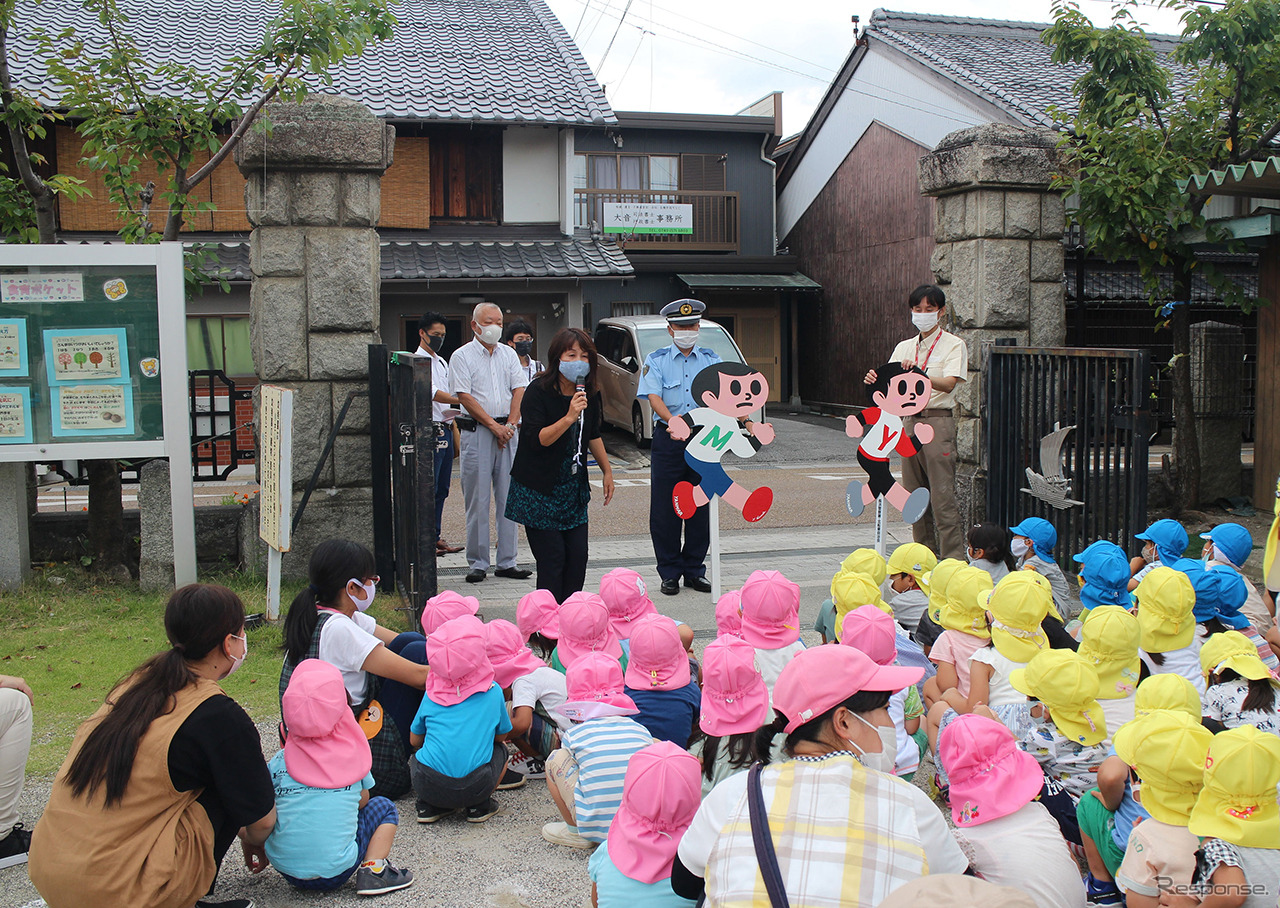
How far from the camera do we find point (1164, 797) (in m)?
2.56

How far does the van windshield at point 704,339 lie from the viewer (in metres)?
14.1

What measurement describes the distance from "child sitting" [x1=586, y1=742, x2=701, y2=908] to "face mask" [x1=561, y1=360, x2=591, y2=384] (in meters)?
3.51

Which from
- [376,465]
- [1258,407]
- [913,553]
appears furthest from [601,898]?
[1258,407]

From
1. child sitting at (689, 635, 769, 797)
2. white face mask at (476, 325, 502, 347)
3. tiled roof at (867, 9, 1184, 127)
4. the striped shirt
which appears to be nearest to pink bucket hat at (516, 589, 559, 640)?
the striped shirt

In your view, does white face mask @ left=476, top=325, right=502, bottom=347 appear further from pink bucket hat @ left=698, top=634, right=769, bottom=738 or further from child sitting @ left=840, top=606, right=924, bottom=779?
pink bucket hat @ left=698, top=634, right=769, bottom=738

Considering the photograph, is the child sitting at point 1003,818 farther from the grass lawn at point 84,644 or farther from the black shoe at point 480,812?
the grass lawn at point 84,644

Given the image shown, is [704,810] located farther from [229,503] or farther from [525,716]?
[229,503]

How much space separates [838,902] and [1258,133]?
27.5ft

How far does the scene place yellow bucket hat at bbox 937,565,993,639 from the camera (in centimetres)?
392

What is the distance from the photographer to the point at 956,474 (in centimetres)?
742

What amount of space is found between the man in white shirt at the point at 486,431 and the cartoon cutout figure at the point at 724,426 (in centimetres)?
154

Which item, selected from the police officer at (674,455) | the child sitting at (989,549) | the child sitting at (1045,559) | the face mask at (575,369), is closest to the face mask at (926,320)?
the police officer at (674,455)

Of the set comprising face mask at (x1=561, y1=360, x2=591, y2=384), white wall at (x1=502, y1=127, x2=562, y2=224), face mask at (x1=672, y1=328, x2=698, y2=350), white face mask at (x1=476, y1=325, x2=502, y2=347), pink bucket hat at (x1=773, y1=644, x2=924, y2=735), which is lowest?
pink bucket hat at (x1=773, y1=644, x2=924, y2=735)

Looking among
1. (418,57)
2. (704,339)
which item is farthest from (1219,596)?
(418,57)
